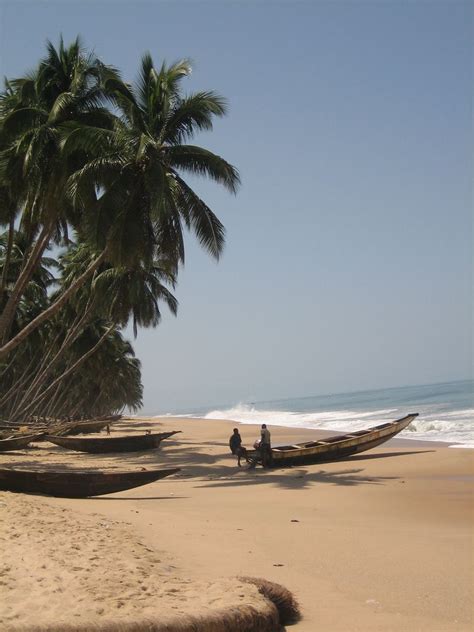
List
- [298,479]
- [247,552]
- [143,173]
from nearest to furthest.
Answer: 1. [247,552]
2. [298,479]
3. [143,173]

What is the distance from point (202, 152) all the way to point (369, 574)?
1406cm

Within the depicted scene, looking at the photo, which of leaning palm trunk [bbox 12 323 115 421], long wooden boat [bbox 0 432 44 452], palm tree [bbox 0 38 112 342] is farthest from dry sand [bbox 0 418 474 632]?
leaning palm trunk [bbox 12 323 115 421]

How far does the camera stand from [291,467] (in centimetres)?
1856

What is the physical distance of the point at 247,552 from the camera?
7566 mm

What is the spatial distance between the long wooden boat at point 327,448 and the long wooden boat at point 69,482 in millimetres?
7123

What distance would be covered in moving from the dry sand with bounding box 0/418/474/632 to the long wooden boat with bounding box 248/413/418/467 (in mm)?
3383

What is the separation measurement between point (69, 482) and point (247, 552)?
4799 mm

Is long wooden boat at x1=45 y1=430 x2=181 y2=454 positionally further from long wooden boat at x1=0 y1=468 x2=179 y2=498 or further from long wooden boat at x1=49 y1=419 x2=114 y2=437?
long wooden boat at x1=0 y1=468 x2=179 y2=498

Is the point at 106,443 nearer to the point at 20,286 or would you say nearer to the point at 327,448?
the point at 20,286

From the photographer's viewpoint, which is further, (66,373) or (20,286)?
(66,373)

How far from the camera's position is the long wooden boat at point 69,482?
10828mm

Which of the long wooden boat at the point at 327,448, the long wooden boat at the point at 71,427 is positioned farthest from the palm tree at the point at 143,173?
the long wooden boat at the point at 71,427

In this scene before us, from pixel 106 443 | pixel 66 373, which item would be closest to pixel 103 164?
pixel 106 443

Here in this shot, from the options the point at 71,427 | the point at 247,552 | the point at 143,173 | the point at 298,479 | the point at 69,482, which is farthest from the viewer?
the point at 71,427
